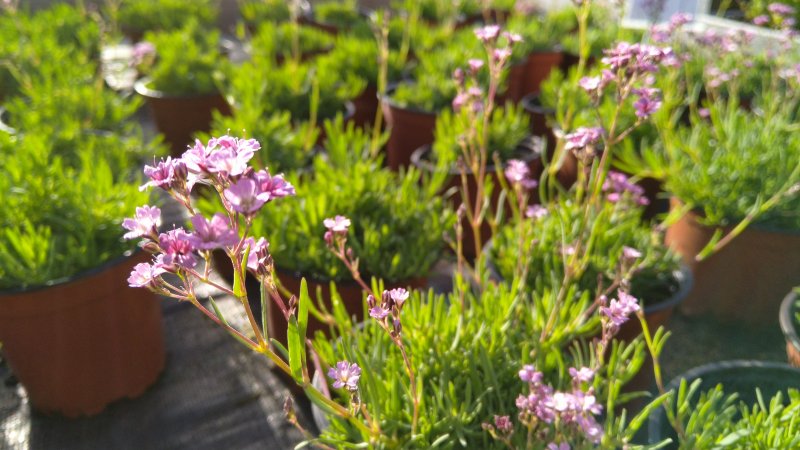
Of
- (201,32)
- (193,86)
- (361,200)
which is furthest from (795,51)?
(201,32)

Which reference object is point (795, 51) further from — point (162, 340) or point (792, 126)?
point (162, 340)

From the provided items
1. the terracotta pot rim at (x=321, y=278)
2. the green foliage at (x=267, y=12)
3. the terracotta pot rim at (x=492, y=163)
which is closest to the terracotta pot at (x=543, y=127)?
the terracotta pot rim at (x=492, y=163)

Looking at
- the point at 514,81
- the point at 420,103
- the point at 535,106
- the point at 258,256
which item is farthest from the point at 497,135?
the point at 258,256

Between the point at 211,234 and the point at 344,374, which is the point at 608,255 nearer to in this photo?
the point at 344,374

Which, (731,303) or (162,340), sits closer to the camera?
(162,340)

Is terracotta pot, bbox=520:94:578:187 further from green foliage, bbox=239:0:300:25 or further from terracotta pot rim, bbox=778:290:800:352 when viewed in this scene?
green foliage, bbox=239:0:300:25

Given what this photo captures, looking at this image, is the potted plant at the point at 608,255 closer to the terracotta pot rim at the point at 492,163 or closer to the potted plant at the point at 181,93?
the terracotta pot rim at the point at 492,163

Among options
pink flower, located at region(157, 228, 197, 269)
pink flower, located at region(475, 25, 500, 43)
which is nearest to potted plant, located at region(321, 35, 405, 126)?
pink flower, located at region(475, 25, 500, 43)
